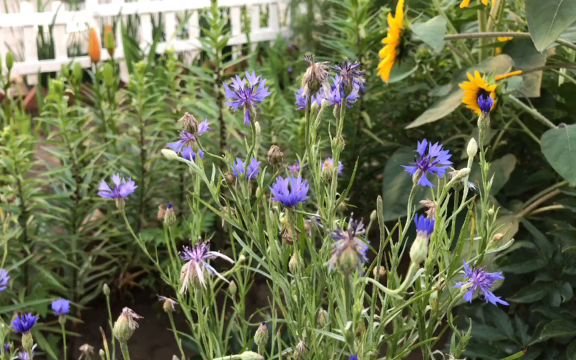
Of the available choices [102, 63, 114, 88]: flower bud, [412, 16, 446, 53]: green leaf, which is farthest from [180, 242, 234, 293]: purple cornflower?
[102, 63, 114, 88]: flower bud

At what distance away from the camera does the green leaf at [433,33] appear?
3.92ft

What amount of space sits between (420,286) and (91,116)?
117cm

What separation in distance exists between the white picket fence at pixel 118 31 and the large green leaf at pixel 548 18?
1538 mm

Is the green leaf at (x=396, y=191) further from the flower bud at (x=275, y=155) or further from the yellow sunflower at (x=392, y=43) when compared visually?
the flower bud at (x=275, y=155)

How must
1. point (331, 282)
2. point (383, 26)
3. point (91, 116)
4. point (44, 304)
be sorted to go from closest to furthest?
1. point (331, 282)
2. point (44, 304)
3. point (91, 116)
4. point (383, 26)

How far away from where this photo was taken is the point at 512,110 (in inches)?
58.2

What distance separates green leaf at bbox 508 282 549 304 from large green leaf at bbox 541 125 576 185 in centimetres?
27

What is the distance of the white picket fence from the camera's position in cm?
261

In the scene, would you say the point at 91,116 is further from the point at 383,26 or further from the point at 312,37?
the point at 312,37

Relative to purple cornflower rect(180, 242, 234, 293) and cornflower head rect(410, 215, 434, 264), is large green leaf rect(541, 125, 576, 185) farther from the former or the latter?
purple cornflower rect(180, 242, 234, 293)

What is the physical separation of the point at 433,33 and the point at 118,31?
6.93 ft

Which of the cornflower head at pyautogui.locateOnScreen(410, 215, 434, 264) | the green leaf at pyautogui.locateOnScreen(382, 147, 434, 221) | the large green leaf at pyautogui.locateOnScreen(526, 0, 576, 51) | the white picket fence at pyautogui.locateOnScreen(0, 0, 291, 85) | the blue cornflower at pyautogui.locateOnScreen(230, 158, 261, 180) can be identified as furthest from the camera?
the white picket fence at pyautogui.locateOnScreen(0, 0, 291, 85)

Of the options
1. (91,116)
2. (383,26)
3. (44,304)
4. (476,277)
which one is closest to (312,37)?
(383,26)

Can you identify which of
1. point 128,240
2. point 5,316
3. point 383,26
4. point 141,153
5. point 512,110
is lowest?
point 5,316
